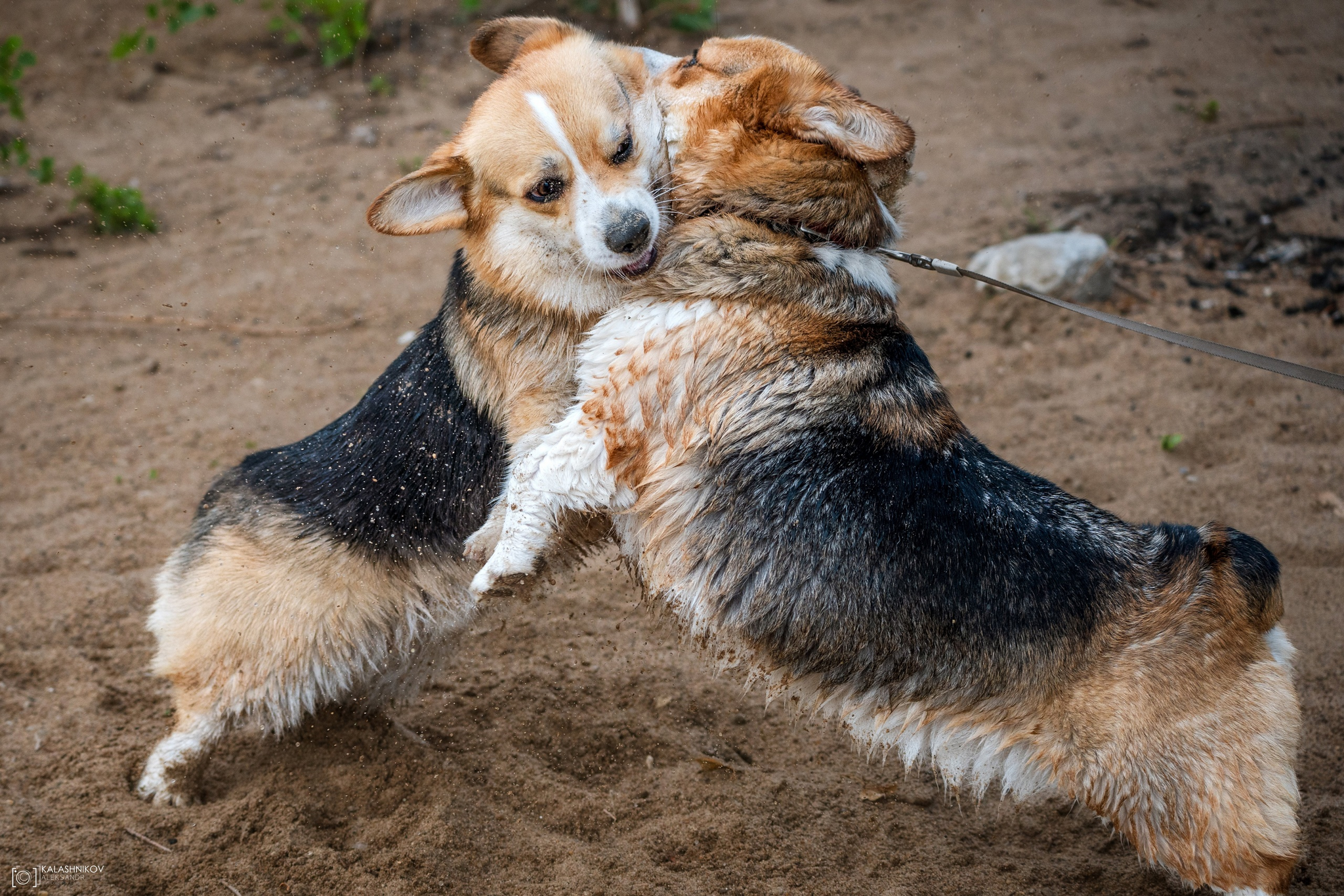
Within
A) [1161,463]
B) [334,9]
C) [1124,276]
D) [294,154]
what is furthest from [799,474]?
[334,9]

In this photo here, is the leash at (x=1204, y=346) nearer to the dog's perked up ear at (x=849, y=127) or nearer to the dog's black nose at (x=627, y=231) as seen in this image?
the dog's perked up ear at (x=849, y=127)

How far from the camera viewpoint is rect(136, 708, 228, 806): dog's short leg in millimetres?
3105

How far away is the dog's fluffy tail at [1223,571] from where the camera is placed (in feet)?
8.16

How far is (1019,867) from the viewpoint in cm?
304

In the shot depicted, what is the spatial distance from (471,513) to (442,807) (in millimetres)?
1035

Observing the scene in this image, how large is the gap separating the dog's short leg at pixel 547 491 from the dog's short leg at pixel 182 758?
130 centimetres

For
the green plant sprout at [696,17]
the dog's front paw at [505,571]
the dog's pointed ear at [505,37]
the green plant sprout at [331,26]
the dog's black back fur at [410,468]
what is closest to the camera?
the dog's front paw at [505,571]

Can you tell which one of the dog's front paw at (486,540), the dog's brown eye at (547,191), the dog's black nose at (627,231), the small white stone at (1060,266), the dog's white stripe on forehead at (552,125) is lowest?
the small white stone at (1060,266)

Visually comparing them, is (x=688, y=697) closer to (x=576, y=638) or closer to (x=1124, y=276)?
(x=576, y=638)

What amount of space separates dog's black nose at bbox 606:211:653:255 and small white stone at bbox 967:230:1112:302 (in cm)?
320

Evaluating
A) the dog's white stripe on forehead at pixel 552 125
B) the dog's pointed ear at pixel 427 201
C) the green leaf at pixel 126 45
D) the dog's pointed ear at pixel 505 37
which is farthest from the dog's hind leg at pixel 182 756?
the green leaf at pixel 126 45

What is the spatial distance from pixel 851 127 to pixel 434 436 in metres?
1.56

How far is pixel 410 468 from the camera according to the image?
115 inches

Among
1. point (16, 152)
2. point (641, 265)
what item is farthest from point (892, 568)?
point (16, 152)
